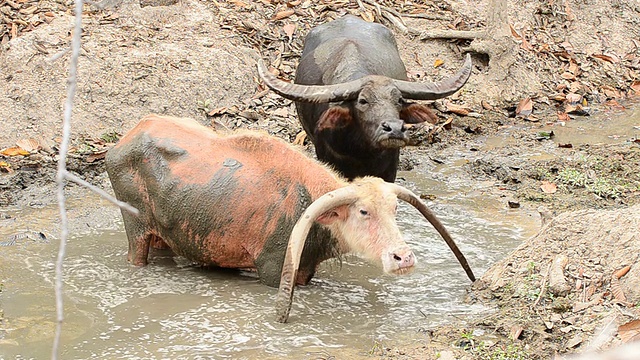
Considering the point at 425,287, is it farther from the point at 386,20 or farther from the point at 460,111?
the point at 386,20

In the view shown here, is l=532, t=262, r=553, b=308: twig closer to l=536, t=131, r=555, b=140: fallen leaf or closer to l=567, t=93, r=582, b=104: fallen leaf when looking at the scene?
l=536, t=131, r=555, b=140: fallen leaf

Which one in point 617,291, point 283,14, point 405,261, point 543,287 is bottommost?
point 543,287

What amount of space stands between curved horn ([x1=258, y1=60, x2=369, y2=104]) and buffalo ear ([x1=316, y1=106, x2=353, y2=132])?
0.29 ft

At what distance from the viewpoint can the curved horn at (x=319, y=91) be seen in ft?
24.3

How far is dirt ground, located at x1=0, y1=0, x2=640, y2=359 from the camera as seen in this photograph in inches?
217

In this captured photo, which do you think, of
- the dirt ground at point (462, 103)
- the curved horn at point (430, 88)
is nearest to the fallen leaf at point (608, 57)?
the dirt ground at point (462, 103)

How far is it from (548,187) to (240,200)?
144 inches

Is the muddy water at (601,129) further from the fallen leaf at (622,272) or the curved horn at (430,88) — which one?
the fallen leaf at (622,272)

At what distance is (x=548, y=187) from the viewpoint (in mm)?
8609

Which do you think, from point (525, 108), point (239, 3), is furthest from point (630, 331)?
point (239, 3)

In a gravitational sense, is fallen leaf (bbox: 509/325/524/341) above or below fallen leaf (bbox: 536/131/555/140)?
above

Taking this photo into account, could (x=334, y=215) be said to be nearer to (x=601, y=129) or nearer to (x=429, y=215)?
(x=429, y=215)

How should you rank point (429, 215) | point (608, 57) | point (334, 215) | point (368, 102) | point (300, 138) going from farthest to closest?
point (608, 57), point (300, 138), point (368, 102), point (429, 215), point (334, 215)

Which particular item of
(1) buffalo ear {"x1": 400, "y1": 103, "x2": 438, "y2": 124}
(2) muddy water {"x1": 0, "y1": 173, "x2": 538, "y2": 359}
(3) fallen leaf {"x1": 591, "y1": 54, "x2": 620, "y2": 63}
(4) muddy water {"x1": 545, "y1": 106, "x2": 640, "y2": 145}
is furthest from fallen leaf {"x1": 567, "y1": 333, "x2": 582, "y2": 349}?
(3) fallen leaf {"x1": 591, "y1": 54, "x2": 620, "y2": 63}
